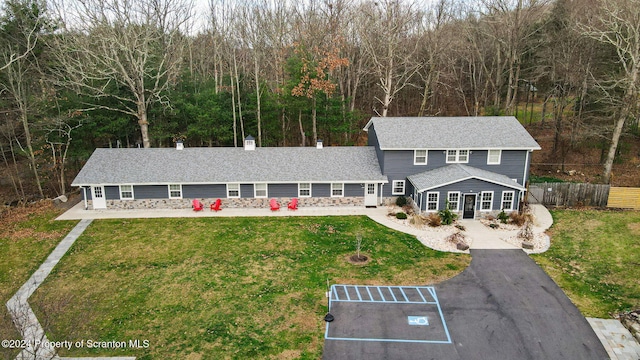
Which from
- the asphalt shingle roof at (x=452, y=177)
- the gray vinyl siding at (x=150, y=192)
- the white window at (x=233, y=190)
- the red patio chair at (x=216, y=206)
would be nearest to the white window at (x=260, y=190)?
the white window at (x=233, y=190)

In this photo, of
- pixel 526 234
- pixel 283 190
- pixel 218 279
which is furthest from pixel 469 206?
pixel 218 279

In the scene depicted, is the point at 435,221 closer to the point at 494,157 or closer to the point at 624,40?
the point at 494,157

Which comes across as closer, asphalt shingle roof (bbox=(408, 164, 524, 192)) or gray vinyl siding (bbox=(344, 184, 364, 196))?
asphalt shingle roof (bbox=(408, 164, 524, 192))

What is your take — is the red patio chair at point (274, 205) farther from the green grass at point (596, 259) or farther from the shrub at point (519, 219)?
the green grass at point (596, 259)

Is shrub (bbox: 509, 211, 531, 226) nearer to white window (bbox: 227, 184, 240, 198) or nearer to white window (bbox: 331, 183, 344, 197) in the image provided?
white window (bbox: 331, 183, 344, 197)

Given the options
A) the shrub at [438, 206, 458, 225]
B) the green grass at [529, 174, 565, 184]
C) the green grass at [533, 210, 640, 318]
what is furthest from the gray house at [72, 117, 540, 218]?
the green grass at [529, 174, 565, 184]

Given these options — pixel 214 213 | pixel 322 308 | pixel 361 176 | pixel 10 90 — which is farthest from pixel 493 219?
pixel 10 90
